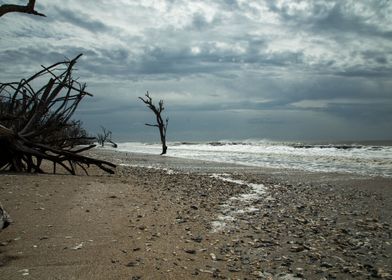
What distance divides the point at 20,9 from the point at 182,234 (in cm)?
398

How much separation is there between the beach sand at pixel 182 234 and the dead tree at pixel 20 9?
2.87m

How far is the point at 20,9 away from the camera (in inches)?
189

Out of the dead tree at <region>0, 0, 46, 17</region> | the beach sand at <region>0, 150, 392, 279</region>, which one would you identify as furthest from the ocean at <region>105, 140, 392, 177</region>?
the dead tree at <region>0, 0, 46, 17</region>

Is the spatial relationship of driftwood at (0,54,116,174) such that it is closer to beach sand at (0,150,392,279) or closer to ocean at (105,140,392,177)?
beach sand at (0,150,392,279)

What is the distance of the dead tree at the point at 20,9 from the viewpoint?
452 cm

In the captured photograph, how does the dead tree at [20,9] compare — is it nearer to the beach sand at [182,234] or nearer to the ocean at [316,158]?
the beach sand at [182,234]

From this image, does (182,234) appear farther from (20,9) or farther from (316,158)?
(316,158)

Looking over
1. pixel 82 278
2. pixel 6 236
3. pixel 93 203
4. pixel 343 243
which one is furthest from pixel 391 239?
pixel 6 236

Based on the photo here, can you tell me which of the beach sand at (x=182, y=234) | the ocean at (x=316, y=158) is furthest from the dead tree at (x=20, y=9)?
the ocean at (x=316, y=158)

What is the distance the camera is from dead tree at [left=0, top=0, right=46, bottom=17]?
452 cm

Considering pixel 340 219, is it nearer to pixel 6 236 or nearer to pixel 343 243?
pixel 343 243

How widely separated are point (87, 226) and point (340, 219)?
15.1 ft

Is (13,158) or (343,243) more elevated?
(13,158)

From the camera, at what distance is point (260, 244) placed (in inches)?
200
